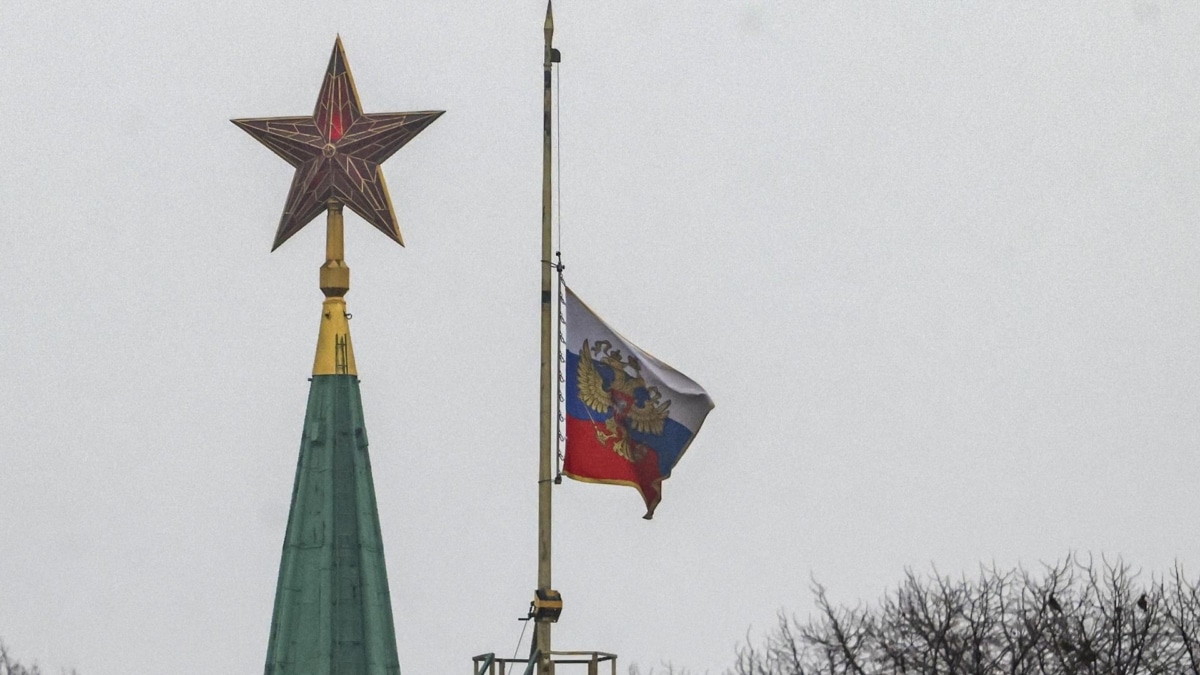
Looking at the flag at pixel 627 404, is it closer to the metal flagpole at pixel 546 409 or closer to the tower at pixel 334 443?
the metal flagpole at pixel 546 409

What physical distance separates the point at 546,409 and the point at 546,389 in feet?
0.78

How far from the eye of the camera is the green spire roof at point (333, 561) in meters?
46.6

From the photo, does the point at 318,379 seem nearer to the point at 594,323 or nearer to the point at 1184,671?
the point at 594,323

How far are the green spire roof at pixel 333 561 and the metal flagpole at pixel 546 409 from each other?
12.0ft

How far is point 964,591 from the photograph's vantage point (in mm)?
64062

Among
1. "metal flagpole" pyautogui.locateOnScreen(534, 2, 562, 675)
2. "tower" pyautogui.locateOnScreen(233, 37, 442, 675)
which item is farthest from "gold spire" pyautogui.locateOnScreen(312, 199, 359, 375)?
"metal flagpole" pyautogui.locateOnScreen(534, 2, 562, 675)

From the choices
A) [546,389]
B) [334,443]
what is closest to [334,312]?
[334,443]

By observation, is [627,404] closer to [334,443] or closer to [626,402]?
[626,402]

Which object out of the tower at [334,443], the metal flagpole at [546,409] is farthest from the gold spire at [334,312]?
the metal flagpole at [546,409]

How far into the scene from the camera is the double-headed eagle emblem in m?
45.0

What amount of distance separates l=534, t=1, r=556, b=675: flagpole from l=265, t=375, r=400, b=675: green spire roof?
3.69m

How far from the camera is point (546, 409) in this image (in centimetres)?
4403

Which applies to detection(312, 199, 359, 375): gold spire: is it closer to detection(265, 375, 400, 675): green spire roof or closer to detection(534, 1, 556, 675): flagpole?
detection(265, 375, 400, 675): green spire roof

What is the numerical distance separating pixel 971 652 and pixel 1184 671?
3657 millimetres
